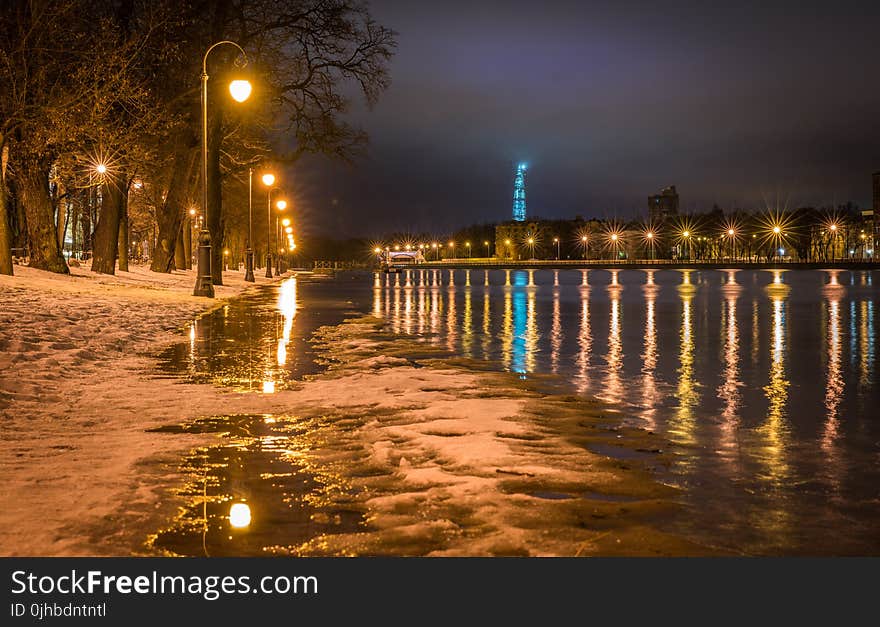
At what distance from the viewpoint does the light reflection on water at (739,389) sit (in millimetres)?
5863

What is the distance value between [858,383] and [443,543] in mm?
8422

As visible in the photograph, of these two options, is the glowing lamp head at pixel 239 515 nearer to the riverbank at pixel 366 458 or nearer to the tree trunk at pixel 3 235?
the riverbank at pixel 366 458

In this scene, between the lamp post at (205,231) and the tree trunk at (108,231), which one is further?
the tree trunk at (108,231)

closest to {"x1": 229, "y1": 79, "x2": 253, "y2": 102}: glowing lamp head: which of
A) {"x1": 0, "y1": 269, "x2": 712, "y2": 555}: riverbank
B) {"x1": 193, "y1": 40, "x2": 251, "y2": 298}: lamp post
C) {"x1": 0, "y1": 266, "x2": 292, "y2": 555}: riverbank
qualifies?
{"x1": 193, "y1": 40, "x2": 251, "y2": 298}: lamp post

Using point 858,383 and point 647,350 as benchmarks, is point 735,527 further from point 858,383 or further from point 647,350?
point 647,350

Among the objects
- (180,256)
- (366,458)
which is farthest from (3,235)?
(180,256)

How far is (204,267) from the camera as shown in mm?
30734

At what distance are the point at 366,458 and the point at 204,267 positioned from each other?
24.7 meters

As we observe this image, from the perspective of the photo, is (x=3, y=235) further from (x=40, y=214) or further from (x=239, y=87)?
(x=239, y=87)

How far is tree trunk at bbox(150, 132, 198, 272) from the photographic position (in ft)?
132

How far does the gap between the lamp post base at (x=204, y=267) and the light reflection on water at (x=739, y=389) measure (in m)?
7.53

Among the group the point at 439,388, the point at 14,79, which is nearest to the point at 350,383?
the point at 439,388

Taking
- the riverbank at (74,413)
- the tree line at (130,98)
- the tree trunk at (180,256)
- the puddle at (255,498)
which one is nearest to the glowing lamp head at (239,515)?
the puddle at (255,498)

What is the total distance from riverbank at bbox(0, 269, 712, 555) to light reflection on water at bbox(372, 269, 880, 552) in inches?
19.9
